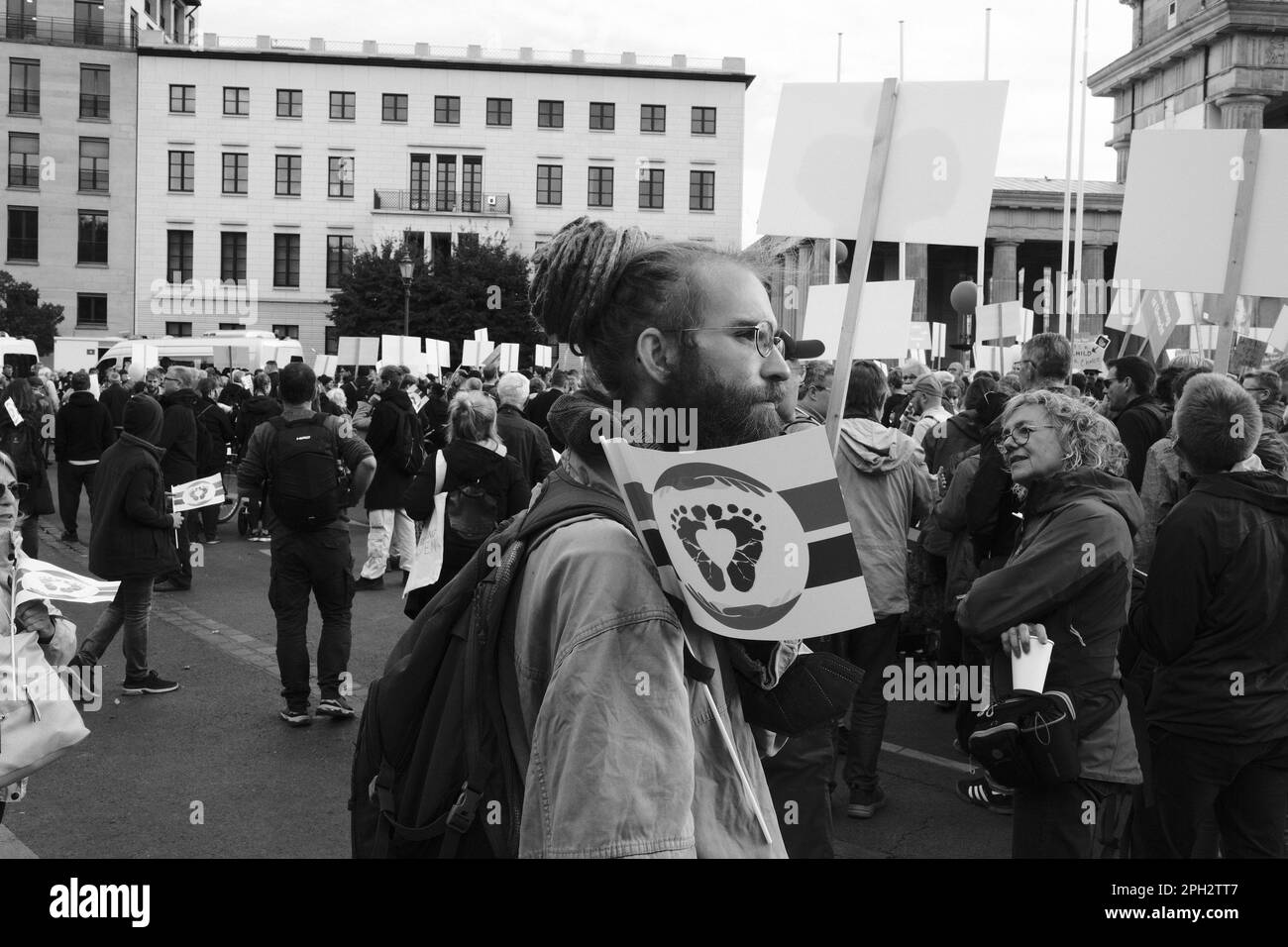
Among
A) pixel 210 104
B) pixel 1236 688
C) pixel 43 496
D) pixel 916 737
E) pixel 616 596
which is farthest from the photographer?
pixel 210 104

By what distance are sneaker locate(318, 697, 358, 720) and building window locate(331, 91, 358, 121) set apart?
183 feet

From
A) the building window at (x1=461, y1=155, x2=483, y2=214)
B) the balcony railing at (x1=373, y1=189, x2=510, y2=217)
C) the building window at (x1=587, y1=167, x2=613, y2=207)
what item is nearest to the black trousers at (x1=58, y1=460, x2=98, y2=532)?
the balcony railing at (x1=373, y1=189, x2=510, y2=217)

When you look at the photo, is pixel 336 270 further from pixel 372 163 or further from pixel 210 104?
pixel 210 104

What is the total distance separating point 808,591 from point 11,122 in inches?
2686

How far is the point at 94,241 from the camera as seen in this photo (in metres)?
58.1

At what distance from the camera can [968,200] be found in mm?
3896

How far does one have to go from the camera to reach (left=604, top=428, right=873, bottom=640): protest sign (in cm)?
143

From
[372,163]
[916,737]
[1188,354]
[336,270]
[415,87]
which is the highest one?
[415,87]

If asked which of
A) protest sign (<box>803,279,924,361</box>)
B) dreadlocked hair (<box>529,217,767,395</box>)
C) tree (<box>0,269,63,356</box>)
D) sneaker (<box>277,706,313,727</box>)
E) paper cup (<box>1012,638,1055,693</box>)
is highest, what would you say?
tree (<box>0,269,63,356</box>)

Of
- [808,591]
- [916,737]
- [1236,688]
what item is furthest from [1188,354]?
[808,591]

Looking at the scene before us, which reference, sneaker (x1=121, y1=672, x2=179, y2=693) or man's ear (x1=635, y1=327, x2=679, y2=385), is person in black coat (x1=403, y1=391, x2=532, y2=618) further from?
man's ear (x1=635, y1=327, x2=679, y2=385)

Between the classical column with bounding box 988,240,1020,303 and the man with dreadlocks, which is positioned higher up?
the classical column with bounding box 988,240,1020,303
